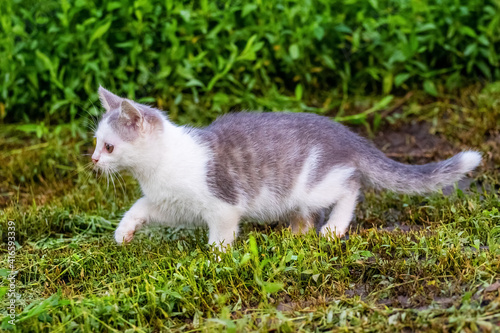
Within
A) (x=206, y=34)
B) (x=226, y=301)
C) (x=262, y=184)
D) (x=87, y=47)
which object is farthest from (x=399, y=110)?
(x=226, y=301)

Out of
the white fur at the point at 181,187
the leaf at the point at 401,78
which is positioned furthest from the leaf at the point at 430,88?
the white fur at the point at 181,187

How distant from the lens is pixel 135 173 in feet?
13.3

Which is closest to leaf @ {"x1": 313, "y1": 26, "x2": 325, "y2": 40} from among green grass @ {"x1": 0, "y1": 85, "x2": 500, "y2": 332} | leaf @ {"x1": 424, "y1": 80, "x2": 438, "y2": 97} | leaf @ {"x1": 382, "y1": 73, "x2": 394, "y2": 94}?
leaf @ {"x1": 382, "y1": 73, "x2": 394, "y2": 94}

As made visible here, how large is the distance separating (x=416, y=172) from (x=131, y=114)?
6.52 ft

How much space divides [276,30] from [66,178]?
8.18ft

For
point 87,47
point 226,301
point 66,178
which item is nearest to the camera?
point 226,301

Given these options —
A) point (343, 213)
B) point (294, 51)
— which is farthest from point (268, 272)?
point (294, 51)

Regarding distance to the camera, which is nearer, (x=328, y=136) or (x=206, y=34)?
(x=328, y=136)

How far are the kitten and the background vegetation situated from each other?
21 centimetres

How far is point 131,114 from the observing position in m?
3.88

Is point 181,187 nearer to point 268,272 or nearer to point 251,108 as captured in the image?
point 268,272

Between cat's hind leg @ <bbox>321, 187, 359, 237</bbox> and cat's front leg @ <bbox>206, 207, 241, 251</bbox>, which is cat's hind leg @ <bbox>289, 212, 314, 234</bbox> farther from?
cat's front leg @ <bbox>206, 207, 241, 251</bbox>

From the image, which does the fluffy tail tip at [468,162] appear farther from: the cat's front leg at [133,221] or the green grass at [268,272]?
the cat's front leg at [133,221]

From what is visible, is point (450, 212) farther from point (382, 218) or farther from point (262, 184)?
point (262, 184)
